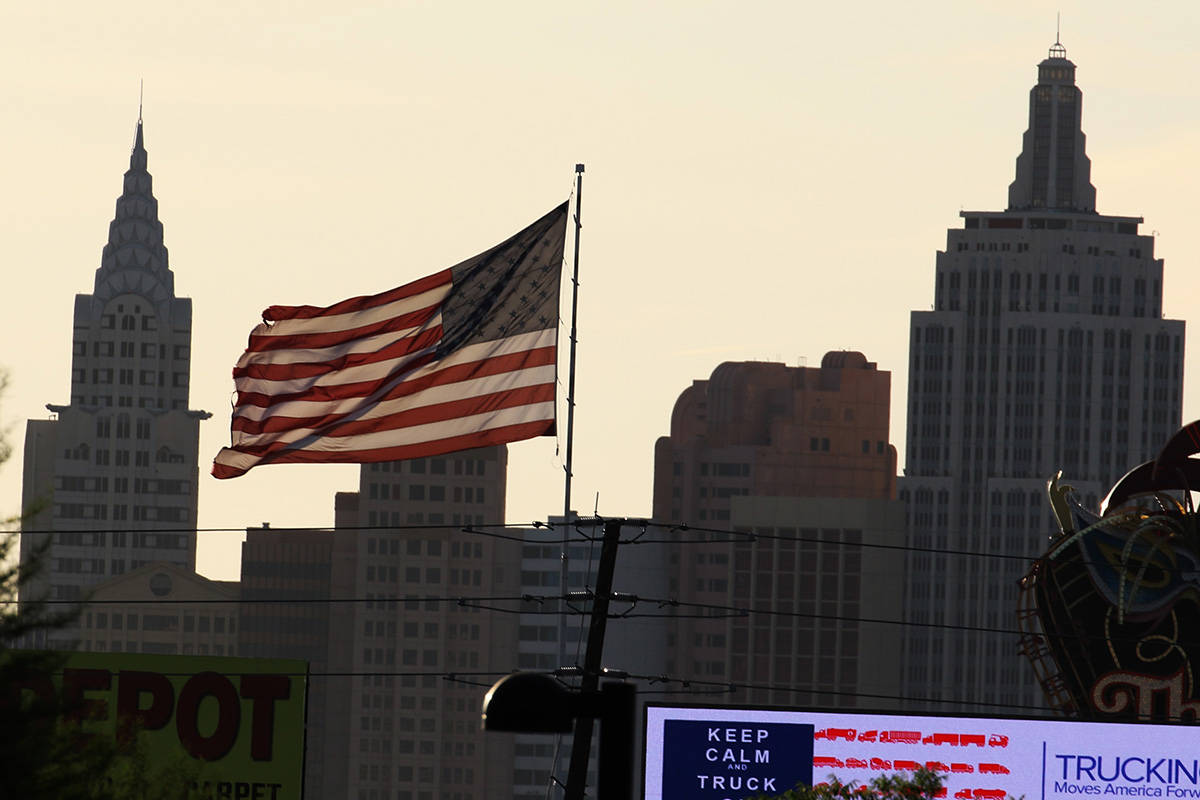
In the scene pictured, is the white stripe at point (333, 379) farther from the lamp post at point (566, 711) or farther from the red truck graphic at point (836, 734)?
the red truck graphic at point (836, 734)

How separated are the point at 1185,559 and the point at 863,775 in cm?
816

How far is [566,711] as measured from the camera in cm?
1703

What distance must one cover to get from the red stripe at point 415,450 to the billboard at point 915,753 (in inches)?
667

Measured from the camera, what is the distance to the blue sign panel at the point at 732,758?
5206 cm

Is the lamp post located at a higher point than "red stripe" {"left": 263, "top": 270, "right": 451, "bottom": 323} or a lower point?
lower

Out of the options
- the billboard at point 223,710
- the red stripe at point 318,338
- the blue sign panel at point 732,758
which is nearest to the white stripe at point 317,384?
the red stripe at point 318,338

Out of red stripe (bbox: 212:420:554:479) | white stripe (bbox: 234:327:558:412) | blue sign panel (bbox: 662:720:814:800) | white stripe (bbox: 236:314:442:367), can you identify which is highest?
white stripe (bbox: 236:314:442:367)

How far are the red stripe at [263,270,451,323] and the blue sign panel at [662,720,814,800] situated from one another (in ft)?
60.0

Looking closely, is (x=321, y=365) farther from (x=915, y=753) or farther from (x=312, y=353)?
(x=915, y=753)

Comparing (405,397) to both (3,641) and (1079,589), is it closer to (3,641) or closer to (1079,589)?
(3,641)

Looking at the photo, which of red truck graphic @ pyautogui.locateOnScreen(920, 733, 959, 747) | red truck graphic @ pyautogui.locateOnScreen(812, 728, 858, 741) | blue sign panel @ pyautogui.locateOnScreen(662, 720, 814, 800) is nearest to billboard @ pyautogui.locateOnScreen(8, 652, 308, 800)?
blue sign panel @ pyautogui.locateOnScreen(662, 720, 814, 800)

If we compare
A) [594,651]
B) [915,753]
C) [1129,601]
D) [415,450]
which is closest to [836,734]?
[915,753]

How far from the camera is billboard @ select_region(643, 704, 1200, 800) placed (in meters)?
52.2

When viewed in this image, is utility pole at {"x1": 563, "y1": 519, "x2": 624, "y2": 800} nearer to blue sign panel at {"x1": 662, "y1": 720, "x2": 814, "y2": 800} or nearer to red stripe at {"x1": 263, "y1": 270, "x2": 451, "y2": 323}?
red stripe at {"x1": 263, "y1": 270, "x2": 451, "y2": 323}
